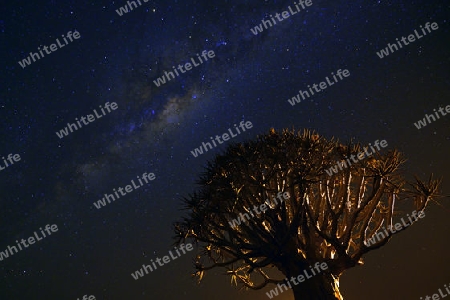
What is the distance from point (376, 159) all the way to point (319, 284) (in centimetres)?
393

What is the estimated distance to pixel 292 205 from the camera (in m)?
9.05

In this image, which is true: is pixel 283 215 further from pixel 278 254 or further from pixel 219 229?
pixel 219 229

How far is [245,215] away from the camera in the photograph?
8734 millimetres

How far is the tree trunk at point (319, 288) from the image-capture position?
26.4ft

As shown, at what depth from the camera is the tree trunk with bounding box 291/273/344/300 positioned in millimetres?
8047

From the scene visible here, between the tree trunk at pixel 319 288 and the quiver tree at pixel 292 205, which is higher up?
the quiver tree at pixel 292 205

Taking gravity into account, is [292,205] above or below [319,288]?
above

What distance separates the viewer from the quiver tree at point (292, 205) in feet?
27.1

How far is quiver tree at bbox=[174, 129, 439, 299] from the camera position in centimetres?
827

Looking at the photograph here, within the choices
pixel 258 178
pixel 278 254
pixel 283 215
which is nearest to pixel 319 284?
pixel 278 254

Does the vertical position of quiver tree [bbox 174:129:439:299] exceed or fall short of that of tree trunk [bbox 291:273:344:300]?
it exceeds it

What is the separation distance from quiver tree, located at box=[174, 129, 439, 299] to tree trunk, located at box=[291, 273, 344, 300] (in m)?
0.02

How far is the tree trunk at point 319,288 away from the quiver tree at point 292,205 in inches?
1.0

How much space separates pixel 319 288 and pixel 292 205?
2327mm
